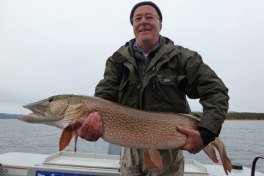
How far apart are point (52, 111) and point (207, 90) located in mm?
1631

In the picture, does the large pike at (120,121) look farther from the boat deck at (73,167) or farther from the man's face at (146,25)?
the boat deck at (73,167)

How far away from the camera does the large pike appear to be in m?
2.33

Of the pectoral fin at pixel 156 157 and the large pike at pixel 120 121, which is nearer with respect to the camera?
the pectoral fin at pixel 156 157

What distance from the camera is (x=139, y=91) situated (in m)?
2.48

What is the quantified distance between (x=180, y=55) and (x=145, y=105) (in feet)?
2.26

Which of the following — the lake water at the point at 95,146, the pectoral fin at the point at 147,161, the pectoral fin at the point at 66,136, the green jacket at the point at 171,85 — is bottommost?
the lake water at the point at 95,146

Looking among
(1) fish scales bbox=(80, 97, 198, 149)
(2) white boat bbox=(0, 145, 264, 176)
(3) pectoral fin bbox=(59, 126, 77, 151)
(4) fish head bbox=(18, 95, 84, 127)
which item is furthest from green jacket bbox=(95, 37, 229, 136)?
(2) white boat bbox=(0, 145, 264, 176)

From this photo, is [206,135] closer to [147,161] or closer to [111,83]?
[147,161]

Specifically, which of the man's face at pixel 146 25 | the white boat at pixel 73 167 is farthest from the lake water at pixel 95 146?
the man's face at pixel 146 25

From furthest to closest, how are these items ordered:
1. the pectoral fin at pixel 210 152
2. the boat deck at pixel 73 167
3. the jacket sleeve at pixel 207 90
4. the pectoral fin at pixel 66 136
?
the boat deck at pixel 73 167 < the pectoral fin at pixel 210 152 < the pectoral fin at pixel 66 136 < the jacket sleeve at pixel 207 90

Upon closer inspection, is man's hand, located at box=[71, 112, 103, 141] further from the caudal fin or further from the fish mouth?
the caudal fin

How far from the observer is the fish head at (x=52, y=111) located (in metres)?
2.32

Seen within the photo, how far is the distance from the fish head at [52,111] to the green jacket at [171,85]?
15.0 inches

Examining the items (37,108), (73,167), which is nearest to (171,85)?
(37,108)
